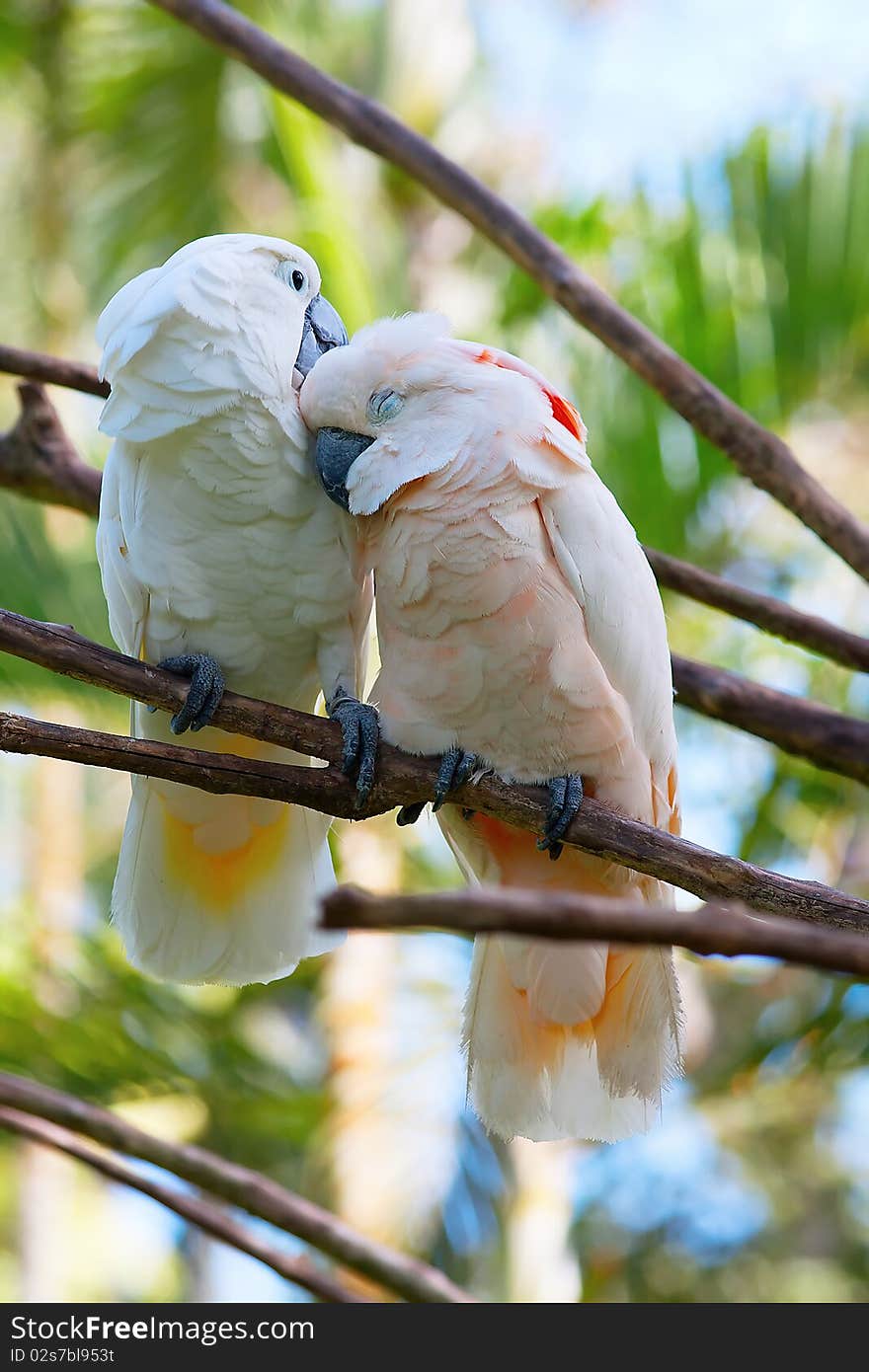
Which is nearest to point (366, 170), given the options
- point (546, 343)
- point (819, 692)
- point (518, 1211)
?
point (546, 343)

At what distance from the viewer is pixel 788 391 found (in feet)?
12.7

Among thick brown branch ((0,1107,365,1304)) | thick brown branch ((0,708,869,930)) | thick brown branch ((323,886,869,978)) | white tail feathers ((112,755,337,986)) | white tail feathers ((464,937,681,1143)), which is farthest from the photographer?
thick brown branch ((0,1107,365,1304))

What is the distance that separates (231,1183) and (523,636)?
1.35m

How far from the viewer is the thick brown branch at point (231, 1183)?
8.89 feet

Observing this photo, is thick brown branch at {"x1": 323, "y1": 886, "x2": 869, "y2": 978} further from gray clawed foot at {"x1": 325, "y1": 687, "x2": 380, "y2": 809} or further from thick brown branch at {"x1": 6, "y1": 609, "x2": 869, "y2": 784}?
thick brown branch at {"x1": 6, "y1": 609, "x2": 869, "y2": 784}

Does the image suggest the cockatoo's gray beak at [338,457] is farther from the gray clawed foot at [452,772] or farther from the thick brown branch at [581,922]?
the thick brown branch at [581,922]

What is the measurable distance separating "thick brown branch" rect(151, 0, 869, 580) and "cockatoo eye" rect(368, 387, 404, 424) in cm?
68

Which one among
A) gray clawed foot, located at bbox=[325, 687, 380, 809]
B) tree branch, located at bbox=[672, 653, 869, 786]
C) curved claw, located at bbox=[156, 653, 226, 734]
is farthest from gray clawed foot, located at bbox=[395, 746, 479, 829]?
tree branch, located at bbox=[672, 653, 869, 786]

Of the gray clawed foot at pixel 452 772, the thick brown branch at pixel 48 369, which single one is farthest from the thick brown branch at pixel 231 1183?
the thick brown branch at pixel 48 369

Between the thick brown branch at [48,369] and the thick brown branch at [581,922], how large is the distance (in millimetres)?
2127

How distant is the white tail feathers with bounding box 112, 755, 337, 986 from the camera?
2.64 metres

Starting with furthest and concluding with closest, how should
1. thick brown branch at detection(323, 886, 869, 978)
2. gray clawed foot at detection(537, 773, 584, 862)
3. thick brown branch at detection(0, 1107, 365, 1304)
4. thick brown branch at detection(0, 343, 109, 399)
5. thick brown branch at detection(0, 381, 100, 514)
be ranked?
1. thick brown branch at detection(0, 381, 100, 514)
2. thick brown branch at detection(0, 343, 109, 399)
3. thick brown branch at detection(0, 1107, 365, 1304)
4. gray clawed foot at detection(537, 773, 584, 862)
5. thick brown branch at detection(323, 886, 869, 978)
